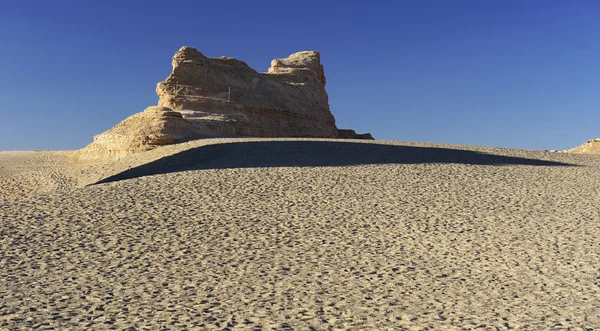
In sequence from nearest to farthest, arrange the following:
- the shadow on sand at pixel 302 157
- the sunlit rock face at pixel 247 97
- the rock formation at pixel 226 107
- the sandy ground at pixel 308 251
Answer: the sandy ground at pixel 308 251 → the shadow on sand at pixel 302 157 → the rock formation at pixel 226 107 → the sunlit rock face at pixel 247 97

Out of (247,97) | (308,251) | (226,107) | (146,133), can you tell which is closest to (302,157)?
(308,251)

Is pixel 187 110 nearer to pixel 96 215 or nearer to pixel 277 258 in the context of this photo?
pixel 96 215

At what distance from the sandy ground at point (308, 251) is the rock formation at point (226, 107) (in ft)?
35.4

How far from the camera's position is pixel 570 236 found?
7328 millimetres

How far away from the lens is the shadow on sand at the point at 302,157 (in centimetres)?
1319

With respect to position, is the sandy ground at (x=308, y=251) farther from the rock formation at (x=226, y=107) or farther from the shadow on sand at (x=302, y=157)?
the rock formation at (x=226, y=107)

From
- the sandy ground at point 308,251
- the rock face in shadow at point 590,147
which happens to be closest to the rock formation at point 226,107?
the sandy ground at point 308,251

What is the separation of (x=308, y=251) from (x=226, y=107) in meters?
23.9

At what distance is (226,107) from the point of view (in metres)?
29.6

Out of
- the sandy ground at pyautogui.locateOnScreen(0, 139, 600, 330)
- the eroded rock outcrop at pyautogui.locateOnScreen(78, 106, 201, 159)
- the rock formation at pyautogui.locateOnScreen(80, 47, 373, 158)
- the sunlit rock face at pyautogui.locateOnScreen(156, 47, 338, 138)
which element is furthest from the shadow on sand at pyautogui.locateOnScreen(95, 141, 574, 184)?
the sunlit rock face at pyautogui.locateOnScreen(156, 47, 338, 138)

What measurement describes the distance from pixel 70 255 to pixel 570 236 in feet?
21.0

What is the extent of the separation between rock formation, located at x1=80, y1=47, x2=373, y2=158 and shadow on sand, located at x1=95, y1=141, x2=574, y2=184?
6.56 meters

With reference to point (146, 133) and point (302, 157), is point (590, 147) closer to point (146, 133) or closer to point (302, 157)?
point (302, 157)

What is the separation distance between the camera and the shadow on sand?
13188mm
